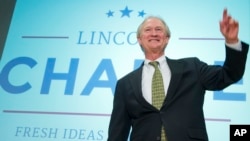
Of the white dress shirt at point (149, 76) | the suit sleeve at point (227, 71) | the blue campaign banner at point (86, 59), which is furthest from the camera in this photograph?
the blue campaign banner at point (86, 59)

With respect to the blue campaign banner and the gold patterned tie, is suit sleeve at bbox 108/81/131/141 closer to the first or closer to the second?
the gold patterned tie

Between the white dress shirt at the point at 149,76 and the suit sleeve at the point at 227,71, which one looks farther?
the white dress shirt at the point at 149,76

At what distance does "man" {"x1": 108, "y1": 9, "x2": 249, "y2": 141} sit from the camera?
1.18m

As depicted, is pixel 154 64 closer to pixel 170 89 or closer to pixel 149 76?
pixel 149 76

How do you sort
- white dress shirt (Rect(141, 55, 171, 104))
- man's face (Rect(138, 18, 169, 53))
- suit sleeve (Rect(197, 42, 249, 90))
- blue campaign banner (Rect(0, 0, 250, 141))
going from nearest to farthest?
suit sleeve (Rect(197, 42, 249, 90)) < white dress shirt (Rect(141, 55, 171, 104)) < man's face (Rect(138, 18, 169, 53)) < blue campaign banner (Rect(0, 0, 250, 141))

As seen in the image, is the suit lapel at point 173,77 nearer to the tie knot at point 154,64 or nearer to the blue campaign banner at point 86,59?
the tie knot at point 154,64

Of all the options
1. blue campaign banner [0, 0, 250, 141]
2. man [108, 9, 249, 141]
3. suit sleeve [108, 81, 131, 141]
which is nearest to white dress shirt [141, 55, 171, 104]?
man [108, 9, 249, 141]

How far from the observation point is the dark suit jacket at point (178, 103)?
46.4 inches

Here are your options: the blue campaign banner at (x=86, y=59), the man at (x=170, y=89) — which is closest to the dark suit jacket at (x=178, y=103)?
the man at (x=170, y=89)

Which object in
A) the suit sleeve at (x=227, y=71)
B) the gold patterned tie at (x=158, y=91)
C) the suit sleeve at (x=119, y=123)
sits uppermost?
the suit sleeve at (x=227, y=71)

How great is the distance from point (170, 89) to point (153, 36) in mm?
265

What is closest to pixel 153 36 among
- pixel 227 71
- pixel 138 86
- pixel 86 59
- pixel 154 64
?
pixel 154 64

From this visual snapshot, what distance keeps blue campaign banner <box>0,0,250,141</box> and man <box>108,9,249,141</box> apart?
1.83 feet

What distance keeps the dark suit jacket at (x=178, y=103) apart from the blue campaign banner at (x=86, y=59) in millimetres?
557
